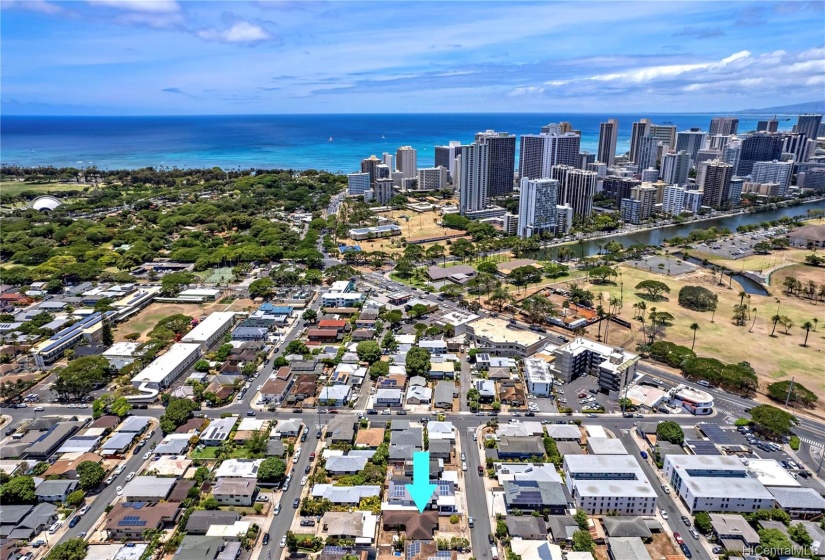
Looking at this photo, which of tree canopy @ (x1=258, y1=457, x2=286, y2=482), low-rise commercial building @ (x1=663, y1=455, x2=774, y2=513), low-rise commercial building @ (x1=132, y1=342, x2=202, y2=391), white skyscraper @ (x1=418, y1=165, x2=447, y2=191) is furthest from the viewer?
white skyscraper @ (x1=418, y1=165, x2=447, y2=191)

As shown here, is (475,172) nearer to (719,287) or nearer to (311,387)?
(719,287)

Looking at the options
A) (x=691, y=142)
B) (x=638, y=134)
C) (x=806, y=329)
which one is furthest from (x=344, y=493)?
(x=691, y=142)

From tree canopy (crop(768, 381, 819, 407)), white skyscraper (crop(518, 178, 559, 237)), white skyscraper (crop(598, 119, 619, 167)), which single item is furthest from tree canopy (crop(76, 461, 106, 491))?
white skyscraper (crop(598, 119, 619, 167))

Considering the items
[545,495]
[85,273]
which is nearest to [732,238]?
[545,495]

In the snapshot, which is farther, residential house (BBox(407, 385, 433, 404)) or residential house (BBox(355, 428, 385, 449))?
residential house (BBox(407, 385, 433, 404))

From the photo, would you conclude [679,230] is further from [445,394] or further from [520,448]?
[520,448]

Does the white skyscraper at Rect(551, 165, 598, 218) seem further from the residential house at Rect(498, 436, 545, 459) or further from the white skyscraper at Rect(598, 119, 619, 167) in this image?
the residential house at Rect(498, 436, 545, 459)

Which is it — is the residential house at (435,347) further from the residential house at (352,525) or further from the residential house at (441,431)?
the residential house at (352,525)
